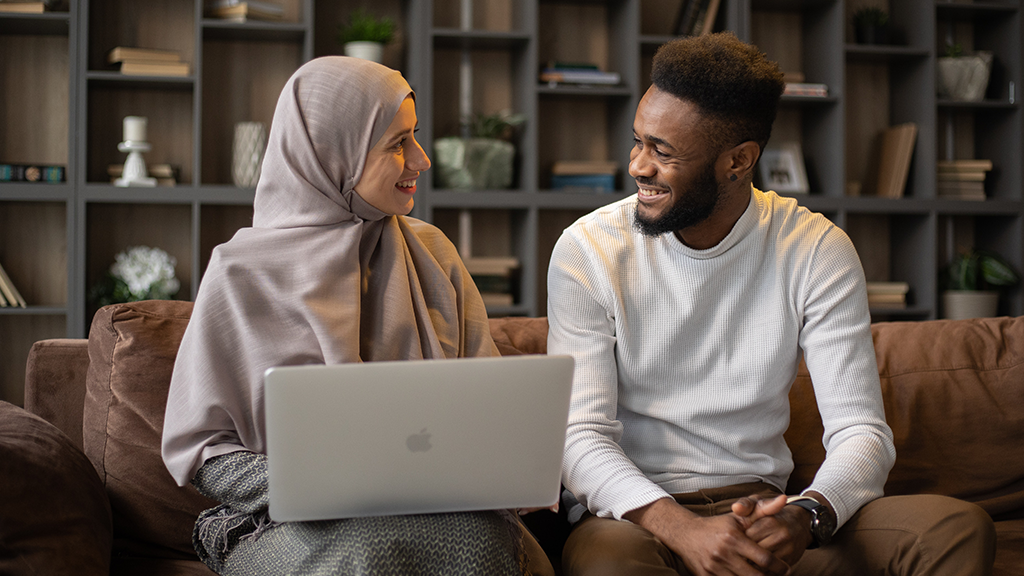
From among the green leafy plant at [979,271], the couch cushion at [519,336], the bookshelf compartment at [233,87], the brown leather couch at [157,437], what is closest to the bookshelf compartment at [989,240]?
the green leafy plant at [979,271]

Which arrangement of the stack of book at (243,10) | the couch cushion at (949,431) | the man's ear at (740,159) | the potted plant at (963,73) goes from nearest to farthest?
the man's ear at (740,159) → the couch cushion at (949,431) → the stack of book at (243,10) → the potted plant at (963,73)

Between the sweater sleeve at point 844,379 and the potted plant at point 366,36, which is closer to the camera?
the sweater sleeve at point 844,379

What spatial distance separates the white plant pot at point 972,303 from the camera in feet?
11.5

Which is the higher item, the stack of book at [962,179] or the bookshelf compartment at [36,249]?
the stack of book at [962,179]

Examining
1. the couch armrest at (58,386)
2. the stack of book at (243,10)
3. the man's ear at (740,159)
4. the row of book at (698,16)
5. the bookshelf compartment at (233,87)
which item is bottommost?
the couch armrest at (58,386)

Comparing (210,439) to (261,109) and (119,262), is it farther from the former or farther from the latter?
(261,109)

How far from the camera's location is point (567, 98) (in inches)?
142

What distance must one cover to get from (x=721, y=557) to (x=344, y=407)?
0.58 m

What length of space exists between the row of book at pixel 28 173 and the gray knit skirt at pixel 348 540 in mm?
2258

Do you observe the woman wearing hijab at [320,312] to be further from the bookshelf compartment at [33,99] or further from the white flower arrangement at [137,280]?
the bookshelf compartment at [33,99]

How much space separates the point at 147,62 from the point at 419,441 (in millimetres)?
2643

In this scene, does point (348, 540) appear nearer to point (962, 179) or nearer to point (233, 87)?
point (233, 87)

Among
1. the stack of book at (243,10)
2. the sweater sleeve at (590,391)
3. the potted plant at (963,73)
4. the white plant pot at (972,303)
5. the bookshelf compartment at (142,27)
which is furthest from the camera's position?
the potted plant at (963,73)

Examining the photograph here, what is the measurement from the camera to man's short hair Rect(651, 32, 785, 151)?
1.49 meters
